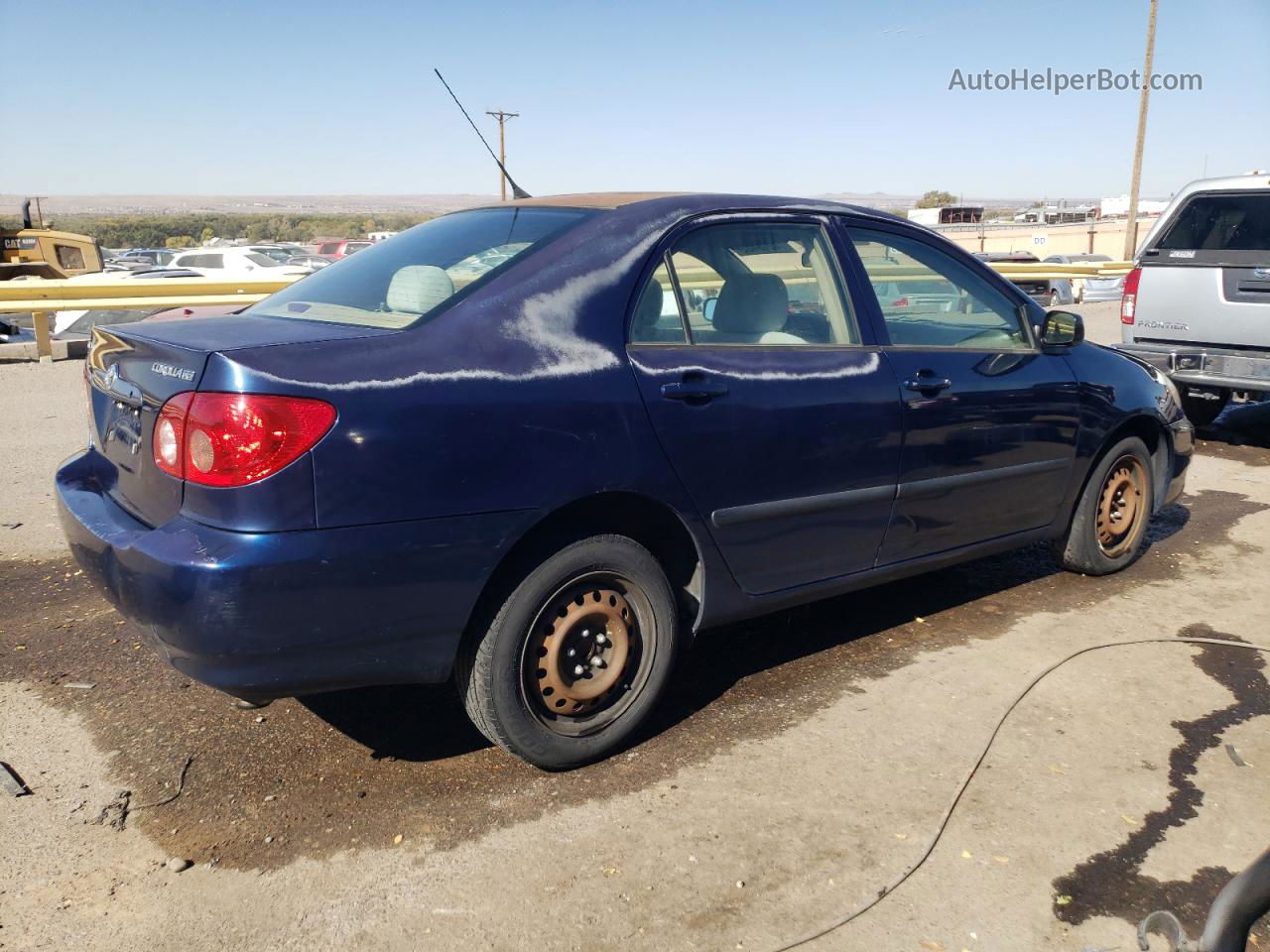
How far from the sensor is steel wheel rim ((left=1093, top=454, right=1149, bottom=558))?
5004mm

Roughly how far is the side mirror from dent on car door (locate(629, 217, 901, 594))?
108cm

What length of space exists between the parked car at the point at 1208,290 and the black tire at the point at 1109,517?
3.03 m

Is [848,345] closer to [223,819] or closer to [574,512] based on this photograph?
[574,512]

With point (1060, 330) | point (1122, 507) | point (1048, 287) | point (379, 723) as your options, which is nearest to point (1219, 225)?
point (1122, 507)

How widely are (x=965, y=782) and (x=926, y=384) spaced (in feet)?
4.72

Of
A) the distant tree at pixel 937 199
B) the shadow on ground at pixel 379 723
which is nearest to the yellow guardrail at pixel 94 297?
the shadow on ground at pixel 379 723

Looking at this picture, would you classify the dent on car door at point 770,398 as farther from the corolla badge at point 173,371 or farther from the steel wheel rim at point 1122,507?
the steel wheel rim at point 1122,507

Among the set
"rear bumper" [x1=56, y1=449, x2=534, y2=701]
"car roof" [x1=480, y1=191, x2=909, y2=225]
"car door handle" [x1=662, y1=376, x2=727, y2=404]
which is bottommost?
"rear bumper" [x1=56, y1=449, x2=534, y2=701]

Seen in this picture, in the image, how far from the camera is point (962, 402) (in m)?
4.07

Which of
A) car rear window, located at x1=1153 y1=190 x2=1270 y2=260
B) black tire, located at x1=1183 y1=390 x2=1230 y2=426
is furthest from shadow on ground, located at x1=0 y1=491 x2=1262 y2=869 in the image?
black tire, located at x1=1183 y1=390 x2=1230 y2=426

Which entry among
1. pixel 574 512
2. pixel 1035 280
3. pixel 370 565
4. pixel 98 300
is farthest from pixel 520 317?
pixel 1035 280

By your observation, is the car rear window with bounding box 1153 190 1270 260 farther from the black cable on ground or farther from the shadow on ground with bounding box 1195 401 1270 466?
the black cable on ground

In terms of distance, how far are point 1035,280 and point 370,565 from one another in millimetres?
23045

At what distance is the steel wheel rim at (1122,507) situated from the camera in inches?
197
